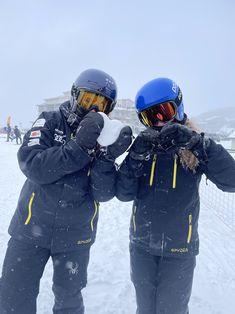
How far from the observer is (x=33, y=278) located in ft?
8.19

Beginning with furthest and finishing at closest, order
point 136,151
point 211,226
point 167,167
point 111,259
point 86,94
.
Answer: point 211,226
point 111,259
point 86,94
point 167,167
point 136,151

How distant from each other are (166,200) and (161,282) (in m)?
0.69

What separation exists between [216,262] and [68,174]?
3.33 meters

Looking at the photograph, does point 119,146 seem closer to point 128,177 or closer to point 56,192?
point 128,177

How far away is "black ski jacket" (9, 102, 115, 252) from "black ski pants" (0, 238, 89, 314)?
103 millimetres

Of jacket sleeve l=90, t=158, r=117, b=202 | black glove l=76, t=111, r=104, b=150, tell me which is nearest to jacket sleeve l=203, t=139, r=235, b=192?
jacket sleeve l=90, t=158, r=117, b=202

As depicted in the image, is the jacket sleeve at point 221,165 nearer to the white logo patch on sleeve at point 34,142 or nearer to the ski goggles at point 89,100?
the ski goggles at point 89,100

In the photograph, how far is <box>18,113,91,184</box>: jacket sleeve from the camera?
227cm

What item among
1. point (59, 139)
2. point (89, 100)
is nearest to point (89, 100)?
point (89, 100)

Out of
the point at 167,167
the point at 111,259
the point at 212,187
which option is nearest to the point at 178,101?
the point at 167,167

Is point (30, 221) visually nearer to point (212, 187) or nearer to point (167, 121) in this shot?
point (167, 121)

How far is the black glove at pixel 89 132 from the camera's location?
226 cm

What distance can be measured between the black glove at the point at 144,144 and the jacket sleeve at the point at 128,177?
6 cm

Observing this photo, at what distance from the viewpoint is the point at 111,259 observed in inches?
183
